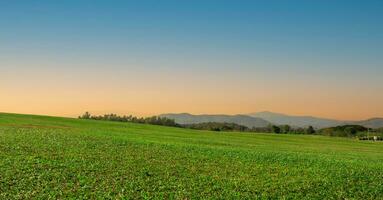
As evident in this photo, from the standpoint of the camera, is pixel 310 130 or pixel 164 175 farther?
Answer: pixel 310 130

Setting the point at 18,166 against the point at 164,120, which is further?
the point at 164,120

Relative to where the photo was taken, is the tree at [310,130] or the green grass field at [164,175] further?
the tree at [310,130]

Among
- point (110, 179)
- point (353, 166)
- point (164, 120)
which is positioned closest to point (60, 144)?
point (110, 179)

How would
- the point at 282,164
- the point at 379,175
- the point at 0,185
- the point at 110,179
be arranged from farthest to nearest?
1. the point at 282,164
2. the point at 379,175
3. the point at 110,179
4. the point at 0,185

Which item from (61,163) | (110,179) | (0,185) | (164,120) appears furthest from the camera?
(164,120)

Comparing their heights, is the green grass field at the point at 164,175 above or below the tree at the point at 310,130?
below

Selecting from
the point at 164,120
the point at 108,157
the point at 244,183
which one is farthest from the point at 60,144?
the point at 164,120

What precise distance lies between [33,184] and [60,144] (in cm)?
1625

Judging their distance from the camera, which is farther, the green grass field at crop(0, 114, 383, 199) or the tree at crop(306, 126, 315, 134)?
the tree at crop(306, 126, 315, 134)

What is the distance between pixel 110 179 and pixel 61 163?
471 cm

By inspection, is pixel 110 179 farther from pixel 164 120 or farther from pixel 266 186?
pixel 164 120

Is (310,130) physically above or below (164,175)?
above

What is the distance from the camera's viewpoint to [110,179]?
23859mm

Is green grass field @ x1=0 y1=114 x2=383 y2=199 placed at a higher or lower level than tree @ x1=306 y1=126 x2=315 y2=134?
lower
